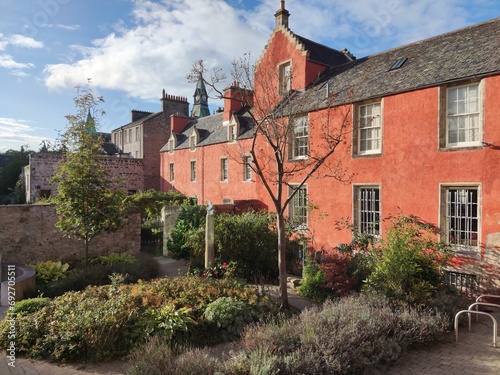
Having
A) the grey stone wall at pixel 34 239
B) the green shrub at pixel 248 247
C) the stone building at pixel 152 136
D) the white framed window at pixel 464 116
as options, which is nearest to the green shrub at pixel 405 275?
the white framed window at pixel 464 116

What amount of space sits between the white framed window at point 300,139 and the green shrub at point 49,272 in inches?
411

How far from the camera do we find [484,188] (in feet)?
33.7

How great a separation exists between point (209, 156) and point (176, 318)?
19.7 metres

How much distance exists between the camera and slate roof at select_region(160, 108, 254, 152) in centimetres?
2285

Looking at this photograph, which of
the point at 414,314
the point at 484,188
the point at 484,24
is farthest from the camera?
the point at 484,24

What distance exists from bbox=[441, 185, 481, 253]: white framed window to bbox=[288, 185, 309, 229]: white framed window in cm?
563

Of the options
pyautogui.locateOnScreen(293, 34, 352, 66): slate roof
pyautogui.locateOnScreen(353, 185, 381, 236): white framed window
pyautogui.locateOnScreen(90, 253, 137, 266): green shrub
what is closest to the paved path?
pyautogui.locateOnScreen(90, 253, 137, 266): green shrub

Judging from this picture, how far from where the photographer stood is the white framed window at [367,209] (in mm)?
13242

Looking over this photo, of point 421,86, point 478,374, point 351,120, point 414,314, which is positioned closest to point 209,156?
point 351,120

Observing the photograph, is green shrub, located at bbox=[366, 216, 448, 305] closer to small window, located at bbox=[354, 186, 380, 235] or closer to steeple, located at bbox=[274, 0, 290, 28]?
small window, located at bbox=[354, 186, 380, 235]

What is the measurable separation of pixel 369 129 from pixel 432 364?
30.6 ft

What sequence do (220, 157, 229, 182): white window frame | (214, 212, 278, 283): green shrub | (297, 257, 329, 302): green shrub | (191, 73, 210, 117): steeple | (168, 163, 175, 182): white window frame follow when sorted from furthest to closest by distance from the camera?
(191, 73, 210, 117): steeple < (168, 163, 175, 182): white window frame < (220, 157, 229, 182): white window frame < (214, 212, 278, 283): green shrub < (297, 257, 329, 302): green shrub

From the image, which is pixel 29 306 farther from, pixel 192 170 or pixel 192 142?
pixel 192 142

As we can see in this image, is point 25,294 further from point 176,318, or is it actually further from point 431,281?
point 431,281
